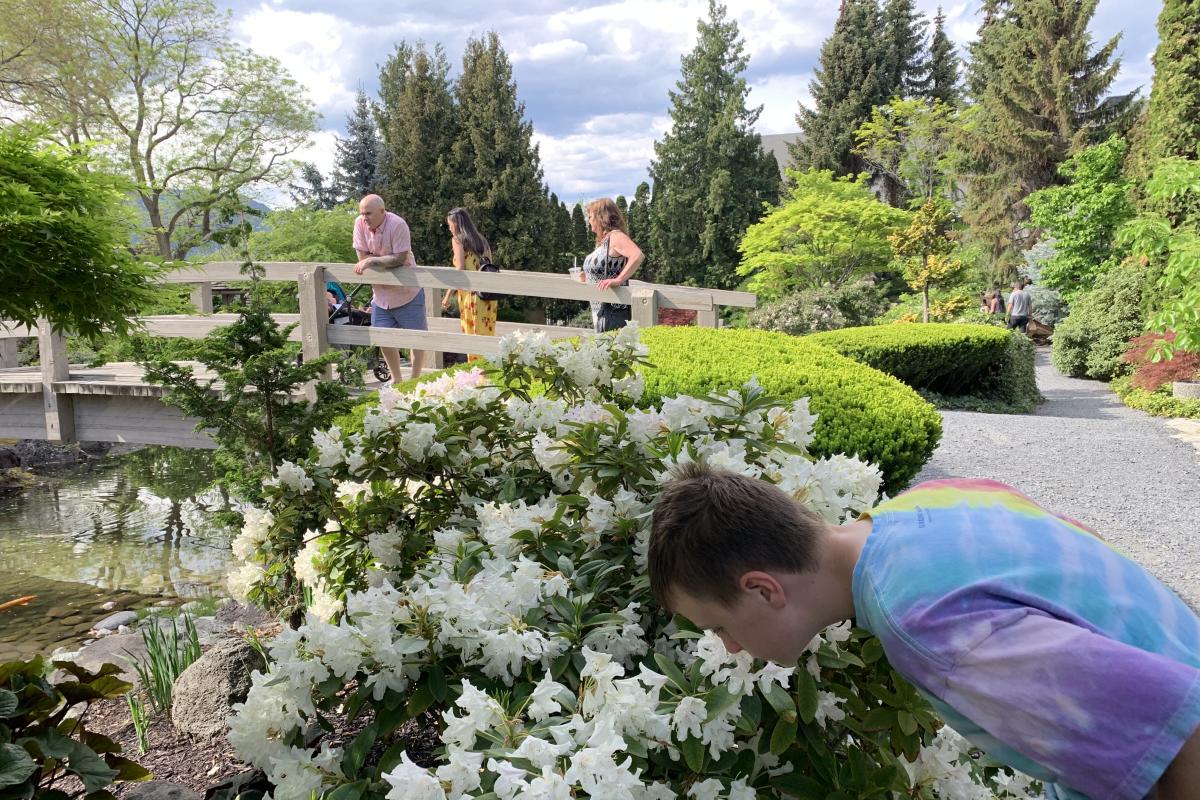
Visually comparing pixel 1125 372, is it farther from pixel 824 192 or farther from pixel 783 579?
pixel 783 579

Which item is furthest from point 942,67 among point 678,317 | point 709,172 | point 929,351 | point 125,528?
point 125,528

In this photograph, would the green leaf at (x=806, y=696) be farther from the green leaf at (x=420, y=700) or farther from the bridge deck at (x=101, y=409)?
the bridge deck at (x=101, y=409)

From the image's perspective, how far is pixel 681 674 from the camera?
133cm

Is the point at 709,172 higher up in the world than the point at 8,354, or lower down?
higher up

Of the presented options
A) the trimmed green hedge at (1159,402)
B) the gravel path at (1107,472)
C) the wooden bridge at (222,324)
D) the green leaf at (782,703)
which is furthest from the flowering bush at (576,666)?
the trimmed green hedge at (1159,402)

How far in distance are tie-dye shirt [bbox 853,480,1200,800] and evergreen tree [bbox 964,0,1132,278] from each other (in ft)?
82.6

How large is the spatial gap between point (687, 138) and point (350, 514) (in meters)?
25.1

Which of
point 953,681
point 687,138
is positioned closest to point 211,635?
point 953,681

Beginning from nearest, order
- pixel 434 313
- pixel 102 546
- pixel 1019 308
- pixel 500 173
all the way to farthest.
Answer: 1. pixel 102 546
2. pixel 434 313
3. pixel 1019 308
4. pixel 500 173

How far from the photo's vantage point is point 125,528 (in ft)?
27.5

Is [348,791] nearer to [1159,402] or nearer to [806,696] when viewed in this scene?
[806,696]

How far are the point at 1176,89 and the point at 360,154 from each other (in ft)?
86.7

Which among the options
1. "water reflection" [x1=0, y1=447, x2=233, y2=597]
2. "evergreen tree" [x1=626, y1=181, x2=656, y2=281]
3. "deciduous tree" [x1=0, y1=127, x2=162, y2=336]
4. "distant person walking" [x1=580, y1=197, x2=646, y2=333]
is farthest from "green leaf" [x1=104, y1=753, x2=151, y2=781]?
"evergreen tree" [x1=626, y1=181, x2=656, y2=281]

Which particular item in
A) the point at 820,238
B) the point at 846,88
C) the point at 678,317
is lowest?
the point at 678,317
